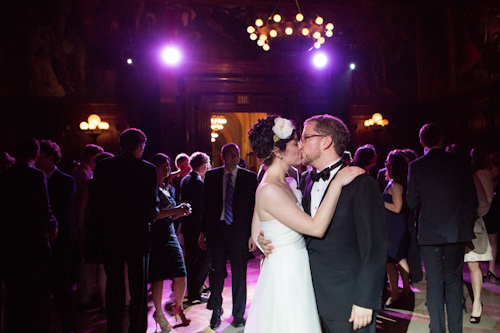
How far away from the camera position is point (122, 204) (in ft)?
10.5

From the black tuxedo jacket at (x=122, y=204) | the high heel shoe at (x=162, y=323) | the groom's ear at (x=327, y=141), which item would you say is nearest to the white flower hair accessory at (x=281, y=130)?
the groom's ear at (x=327, y=141)

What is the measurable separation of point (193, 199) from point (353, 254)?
313 centimetres

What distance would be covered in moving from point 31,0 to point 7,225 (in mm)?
8196

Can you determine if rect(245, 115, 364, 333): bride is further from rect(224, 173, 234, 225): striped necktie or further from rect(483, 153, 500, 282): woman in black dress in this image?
rect(483, 153, 500, 282): woman in black dress

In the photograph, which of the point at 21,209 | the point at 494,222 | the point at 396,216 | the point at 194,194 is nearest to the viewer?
the point at 21,209

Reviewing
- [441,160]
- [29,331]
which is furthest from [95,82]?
[441,160]

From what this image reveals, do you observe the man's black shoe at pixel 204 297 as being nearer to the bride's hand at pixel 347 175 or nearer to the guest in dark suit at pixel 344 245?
the guest in dark suit at pixel 344 245

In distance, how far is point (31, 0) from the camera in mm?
9109

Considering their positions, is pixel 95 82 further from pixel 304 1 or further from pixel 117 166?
pixel 117 166

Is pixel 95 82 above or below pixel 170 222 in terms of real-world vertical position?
above

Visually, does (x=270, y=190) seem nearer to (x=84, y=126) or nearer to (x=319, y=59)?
(x=84, y=126)

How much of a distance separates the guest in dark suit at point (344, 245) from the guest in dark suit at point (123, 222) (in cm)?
167

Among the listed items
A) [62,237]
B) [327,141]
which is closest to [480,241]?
[327,141]

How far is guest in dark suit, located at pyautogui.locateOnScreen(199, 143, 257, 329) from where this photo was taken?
397 cm
